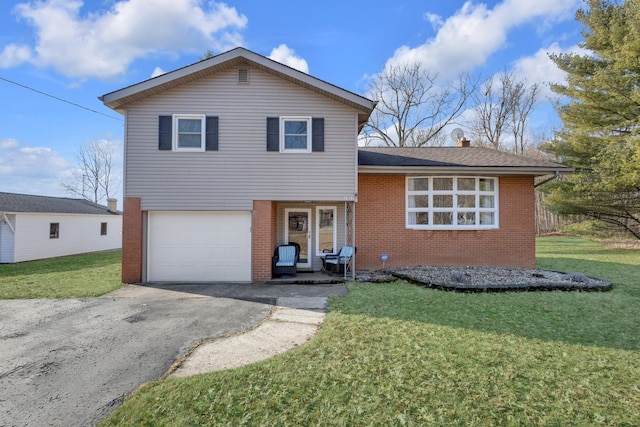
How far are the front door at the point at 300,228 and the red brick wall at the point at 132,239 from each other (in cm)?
437

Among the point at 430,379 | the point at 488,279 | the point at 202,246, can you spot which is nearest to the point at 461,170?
the point at 488,279

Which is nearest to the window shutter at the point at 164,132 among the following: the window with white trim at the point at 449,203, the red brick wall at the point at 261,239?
the red brick wall at the point at 261,239

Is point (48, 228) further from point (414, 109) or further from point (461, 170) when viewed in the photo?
point (414, 109)

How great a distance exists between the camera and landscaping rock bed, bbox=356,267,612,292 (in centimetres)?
770

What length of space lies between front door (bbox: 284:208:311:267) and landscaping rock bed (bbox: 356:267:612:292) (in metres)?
2.04

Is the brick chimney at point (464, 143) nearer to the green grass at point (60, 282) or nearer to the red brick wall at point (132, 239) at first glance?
the red brick wall at point (132, 239)

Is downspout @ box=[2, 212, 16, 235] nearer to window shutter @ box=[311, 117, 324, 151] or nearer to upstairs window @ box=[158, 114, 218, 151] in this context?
upstairs window @ box=[158, 114, 218, 151]

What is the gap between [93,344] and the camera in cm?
459

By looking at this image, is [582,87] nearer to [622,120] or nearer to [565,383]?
[622,120]

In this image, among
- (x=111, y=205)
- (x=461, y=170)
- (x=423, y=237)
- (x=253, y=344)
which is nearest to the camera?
(x=253, y=344)

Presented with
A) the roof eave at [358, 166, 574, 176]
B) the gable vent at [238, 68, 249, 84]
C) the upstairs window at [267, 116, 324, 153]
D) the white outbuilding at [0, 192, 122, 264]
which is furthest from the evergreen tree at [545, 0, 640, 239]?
the white outbuilding at [0, 192, 122, 264]

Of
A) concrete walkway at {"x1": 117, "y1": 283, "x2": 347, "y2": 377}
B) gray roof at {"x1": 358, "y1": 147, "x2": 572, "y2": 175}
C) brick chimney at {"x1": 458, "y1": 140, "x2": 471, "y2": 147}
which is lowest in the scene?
concrete walkway at {"x1": 117, "y1": 283, "x2": 347, "y2": 377}

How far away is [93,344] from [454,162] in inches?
418

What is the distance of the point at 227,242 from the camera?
9062mm
